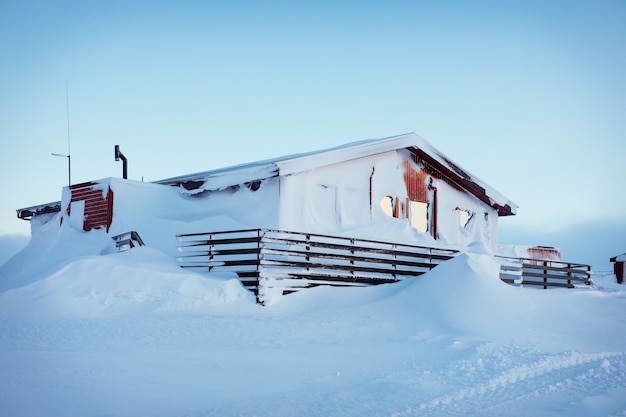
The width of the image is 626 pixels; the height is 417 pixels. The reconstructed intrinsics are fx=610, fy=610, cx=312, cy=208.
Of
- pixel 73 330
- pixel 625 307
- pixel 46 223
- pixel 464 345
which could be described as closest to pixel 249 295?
pixel 73 330

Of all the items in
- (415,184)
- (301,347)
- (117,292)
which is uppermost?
(415,184)

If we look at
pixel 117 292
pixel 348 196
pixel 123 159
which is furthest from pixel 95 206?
pixel 117 292

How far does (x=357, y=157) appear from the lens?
21734 millimetres

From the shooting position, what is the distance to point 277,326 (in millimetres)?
12531

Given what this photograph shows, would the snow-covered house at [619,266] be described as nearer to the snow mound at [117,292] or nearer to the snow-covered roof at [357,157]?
the snow-covered roof at [357,157]

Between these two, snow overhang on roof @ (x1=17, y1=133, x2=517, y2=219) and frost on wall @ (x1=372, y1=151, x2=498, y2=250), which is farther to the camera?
frost on wall @ (x1=372, y1=151, x2=498, y2=250)

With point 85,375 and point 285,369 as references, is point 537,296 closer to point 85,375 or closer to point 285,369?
point 285,369

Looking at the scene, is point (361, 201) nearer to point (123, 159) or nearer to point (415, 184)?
point (415, 184)

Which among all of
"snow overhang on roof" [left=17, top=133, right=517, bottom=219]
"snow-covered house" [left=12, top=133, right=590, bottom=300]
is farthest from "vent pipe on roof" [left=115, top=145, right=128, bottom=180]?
"snow-covered house" [left=12, top=133, right=590, bottom=300]

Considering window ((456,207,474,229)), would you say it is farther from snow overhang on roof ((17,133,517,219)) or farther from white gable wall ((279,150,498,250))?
snow overhang on roof ((17,133,517,219))

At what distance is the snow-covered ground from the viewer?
7.17 meters

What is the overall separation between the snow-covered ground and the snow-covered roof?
4484 millimetres

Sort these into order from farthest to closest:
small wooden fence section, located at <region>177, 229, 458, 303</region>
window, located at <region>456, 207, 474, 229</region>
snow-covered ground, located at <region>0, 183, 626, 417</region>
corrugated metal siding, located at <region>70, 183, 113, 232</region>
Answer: window, located at <region>456, 207, 474, 229</region> → corrugated metal siding, located at <region>70, 183, 113, 232</region> → small wooden fence section, located at <region>177, 229, 458, 303</region> → snow-covered ground, located at <region>0, 183, 626, 417</region>

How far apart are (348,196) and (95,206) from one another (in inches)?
394
